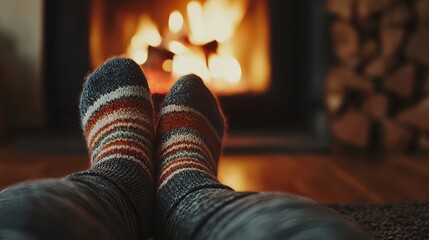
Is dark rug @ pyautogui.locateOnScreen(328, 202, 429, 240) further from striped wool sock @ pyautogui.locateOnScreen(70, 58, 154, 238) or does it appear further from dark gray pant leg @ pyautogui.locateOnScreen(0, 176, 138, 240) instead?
dark gray pant leg @ pyautogui.locateOnScreen(0, 176, 138, 240)

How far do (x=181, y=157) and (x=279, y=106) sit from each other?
124 cm

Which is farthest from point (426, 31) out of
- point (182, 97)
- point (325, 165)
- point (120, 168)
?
point (120, 168)

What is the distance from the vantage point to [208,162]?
89cm

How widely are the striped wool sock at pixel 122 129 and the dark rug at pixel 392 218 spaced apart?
30 centimetres

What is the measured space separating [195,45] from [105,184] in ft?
4.72

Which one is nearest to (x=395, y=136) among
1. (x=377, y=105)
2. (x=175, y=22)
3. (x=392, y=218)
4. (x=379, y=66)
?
(x=377, y=105)

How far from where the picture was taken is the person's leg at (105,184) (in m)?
0.47

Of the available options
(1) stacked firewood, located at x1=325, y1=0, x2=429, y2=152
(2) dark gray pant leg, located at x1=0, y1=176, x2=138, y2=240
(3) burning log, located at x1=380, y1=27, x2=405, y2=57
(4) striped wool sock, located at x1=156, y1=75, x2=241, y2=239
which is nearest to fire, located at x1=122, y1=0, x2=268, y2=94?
(1) stacked firewood, located at x1=325, y1=0, x2=429, y2=152

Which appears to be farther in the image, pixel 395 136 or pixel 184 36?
pixel 184 36

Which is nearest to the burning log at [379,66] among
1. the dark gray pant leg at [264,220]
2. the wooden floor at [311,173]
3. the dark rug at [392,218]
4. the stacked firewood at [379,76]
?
the stacked firewood at [379,76]

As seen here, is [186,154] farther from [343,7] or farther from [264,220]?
[343,7]

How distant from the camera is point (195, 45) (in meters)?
2.04

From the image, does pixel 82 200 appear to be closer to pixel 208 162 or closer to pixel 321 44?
pixel 208 162

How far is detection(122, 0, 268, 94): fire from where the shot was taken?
2035mm
